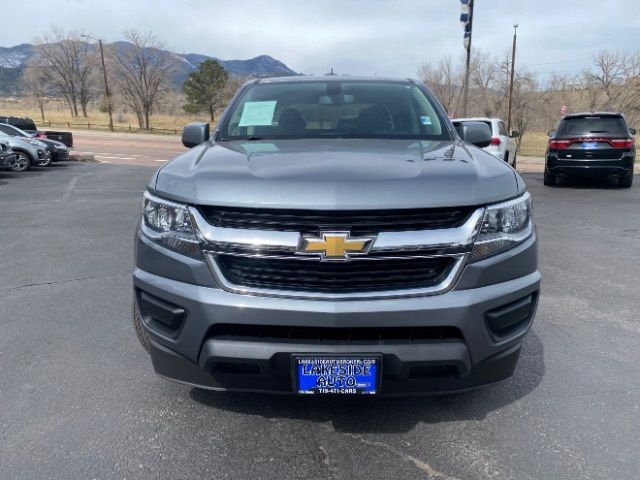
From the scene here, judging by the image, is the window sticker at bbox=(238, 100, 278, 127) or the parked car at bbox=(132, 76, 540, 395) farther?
the window sticker at bbox=(238, 100, 278, 127)

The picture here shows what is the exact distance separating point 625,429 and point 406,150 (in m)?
1.76

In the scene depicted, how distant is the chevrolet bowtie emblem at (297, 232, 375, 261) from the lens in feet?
7.31

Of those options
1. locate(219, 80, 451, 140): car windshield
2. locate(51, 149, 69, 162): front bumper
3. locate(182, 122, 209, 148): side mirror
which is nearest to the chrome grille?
locate(219, 80, 451, 140): car windshield

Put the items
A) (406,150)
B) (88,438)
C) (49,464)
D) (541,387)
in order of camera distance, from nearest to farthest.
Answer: (49,464)
(88,438)
(406,150)
(541,387)

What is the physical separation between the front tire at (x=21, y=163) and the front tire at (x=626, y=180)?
17117 mm

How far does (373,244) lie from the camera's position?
2.24 m

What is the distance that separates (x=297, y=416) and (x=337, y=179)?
128 centimetres

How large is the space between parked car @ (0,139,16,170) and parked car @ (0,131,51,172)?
29cm

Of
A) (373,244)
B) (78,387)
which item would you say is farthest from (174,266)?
(78,387)

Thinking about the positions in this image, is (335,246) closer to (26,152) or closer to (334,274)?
(334,274)

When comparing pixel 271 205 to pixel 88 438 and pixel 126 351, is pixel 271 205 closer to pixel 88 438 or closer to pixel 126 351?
pixel 88 438

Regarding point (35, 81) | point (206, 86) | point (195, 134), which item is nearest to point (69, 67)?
point (35, 81)

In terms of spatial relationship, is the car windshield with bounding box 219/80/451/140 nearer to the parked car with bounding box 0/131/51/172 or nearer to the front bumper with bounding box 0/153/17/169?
the front bumper with bounding box 0/153/17/169

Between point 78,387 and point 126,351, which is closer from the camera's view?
point 78,387
